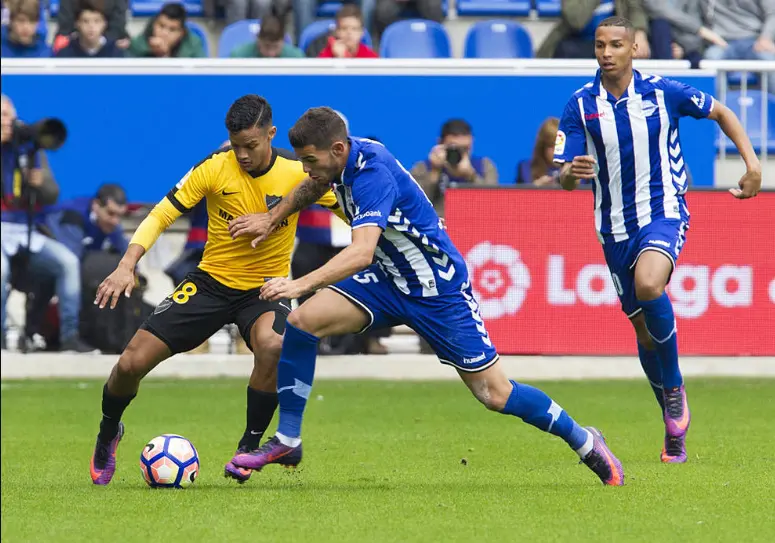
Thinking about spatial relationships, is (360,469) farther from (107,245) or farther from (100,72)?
(100,72)

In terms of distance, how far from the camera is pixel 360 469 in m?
8.03

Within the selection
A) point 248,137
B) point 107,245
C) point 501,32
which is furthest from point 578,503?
point 501,32

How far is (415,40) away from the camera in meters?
16.7

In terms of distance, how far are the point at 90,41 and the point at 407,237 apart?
9.37 m

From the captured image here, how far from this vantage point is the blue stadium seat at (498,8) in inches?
695

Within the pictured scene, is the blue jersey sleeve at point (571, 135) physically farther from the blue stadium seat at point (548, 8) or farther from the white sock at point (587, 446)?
the blue stadium seat at point (548, 8)

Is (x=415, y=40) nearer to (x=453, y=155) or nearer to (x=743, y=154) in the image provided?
(x=453, y=155)

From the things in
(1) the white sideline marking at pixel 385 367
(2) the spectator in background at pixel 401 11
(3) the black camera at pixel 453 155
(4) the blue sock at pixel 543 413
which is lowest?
(1) the white sideline marking at pixel 385 367

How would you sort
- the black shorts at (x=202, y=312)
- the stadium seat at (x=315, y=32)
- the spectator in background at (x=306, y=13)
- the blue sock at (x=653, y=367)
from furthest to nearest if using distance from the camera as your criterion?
the spectator in background at (x=306, y=13)
the stadium seat at (x=315, y=32)
the blue sock at (x=653, y=367)
the black shorts at (x=202, y=312)

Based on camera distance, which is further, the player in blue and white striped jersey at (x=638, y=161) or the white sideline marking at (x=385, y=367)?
the white sideline marking at (x=385, y=367)

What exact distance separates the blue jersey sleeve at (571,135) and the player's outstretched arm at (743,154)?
712 millimetres

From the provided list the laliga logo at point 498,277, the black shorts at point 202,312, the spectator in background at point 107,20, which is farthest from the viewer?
the spectator in background at point 107,20

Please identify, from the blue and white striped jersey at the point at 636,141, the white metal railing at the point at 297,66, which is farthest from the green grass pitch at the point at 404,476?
the white metal railing at the point at 297,66

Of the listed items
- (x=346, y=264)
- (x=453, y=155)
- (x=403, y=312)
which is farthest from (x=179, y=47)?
(x=346, y=264)
